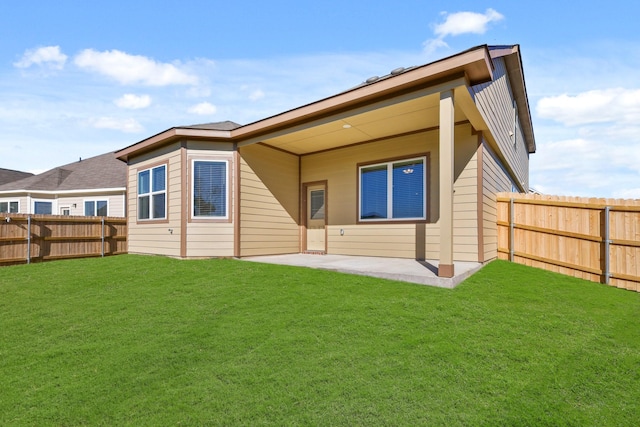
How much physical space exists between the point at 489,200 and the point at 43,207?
62.4ft

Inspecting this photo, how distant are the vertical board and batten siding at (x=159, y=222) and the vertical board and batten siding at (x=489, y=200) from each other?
699cm

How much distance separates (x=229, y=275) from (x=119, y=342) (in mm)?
2559

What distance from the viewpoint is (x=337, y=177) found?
9.01 m

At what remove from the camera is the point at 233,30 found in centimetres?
866

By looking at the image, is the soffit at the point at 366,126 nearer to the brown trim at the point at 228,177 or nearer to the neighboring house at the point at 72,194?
the brown trim at the point at 228,177

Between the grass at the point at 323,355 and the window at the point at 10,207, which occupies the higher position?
the window at the point at 10,207

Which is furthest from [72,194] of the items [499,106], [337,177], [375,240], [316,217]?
[499,106]

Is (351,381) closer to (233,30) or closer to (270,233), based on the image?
(270,233)

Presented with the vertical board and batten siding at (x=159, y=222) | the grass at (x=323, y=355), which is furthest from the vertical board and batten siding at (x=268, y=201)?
the grass at (x=323, y=355)

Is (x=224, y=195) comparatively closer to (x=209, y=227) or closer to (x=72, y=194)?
(x=209, y=227)

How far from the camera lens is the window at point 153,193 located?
342 inches

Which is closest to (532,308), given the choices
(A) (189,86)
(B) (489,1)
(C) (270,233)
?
(B) (489,1)

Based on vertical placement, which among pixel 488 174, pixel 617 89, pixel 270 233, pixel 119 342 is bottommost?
pixel 119 342

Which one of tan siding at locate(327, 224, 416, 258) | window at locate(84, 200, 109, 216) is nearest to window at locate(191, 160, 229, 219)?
tan siding at locate(327, 224, 416, 258)
